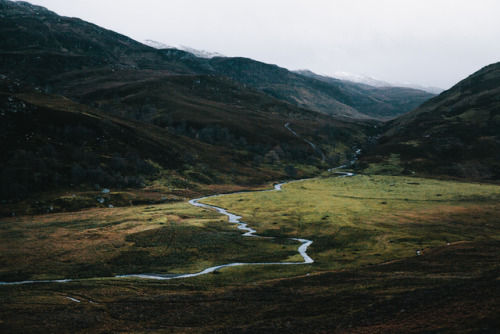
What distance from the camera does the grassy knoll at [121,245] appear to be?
233 ft

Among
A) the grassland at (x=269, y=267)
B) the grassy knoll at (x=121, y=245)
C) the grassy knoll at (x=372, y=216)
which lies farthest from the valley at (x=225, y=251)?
the grassy knoll at (x=372, y=216)

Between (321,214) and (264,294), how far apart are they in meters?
66.3

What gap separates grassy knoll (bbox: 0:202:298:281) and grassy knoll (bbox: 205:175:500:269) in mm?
12215

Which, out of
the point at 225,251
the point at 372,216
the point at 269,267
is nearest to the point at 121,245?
the point at 225,251

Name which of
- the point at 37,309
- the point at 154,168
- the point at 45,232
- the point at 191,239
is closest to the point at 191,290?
the point at 37,309

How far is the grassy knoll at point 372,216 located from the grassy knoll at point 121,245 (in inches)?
481

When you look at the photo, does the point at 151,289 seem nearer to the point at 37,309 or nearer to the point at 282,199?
the point at 37,309

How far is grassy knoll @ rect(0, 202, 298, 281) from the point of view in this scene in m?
71.1

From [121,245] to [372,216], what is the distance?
76.3 m

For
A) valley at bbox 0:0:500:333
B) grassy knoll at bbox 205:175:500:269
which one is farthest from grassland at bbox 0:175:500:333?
grassy knoll at bbox 205:175:500:269

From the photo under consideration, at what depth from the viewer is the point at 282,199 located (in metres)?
146

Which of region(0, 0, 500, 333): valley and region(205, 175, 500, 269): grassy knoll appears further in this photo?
region(205, 175, 500, 269): grassy knoll

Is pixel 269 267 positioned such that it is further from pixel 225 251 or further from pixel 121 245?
pixel 121 245

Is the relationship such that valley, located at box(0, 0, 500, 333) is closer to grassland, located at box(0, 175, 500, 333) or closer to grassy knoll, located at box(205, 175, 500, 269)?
grassland, located at box(0, 175, 500, 333)
